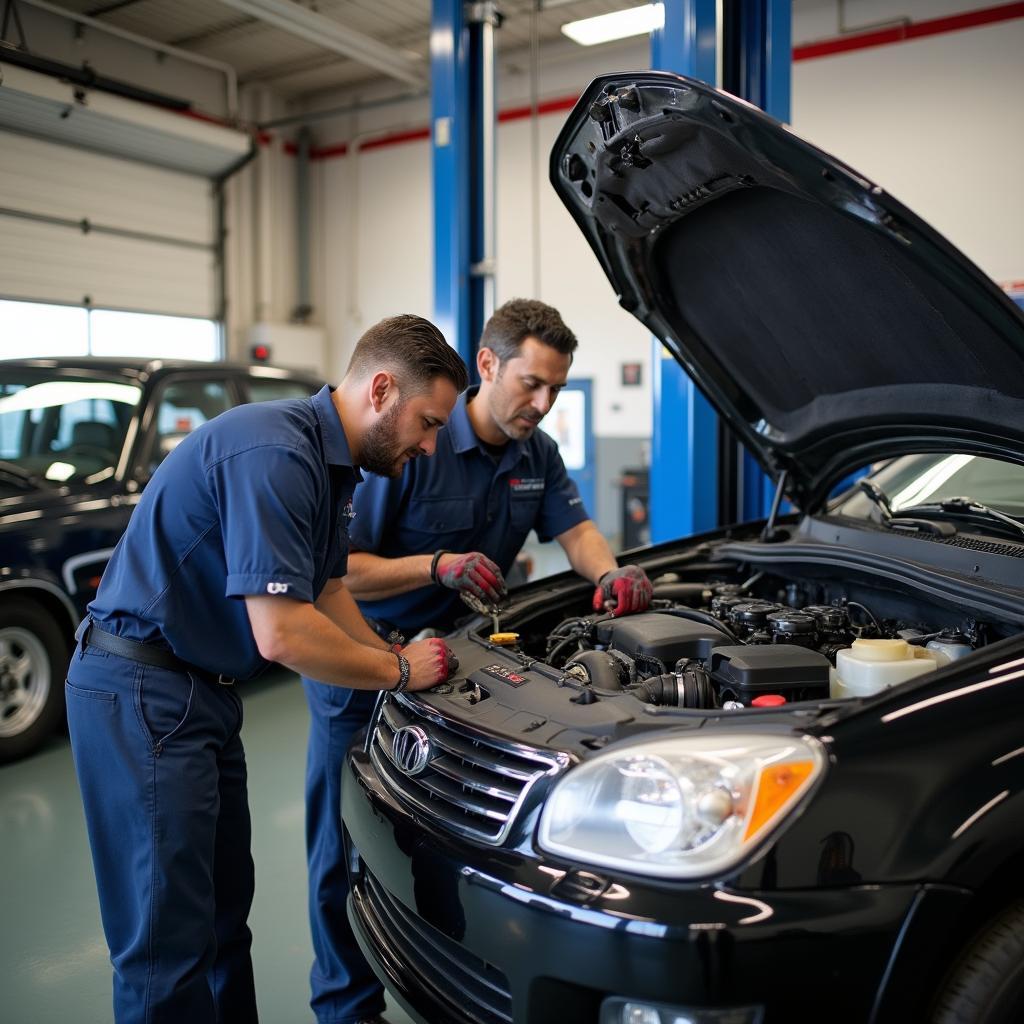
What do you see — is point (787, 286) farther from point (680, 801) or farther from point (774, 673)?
point (680, 801)

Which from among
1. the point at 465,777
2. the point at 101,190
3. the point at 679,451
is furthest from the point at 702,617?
the point at 101,190

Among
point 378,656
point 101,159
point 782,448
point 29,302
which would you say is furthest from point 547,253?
point 378,656

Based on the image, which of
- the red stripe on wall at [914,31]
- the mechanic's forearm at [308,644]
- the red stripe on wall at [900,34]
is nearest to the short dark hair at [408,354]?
the mechanic's forearm at [308,644]

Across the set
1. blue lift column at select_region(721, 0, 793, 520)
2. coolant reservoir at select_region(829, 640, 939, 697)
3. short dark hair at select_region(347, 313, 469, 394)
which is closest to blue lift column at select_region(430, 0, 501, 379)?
blue lift column at select_region(721, 0, 793, 520)

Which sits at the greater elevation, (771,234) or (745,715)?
(771,234)

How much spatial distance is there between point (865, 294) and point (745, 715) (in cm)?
96

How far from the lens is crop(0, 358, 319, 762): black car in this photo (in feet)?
11.4

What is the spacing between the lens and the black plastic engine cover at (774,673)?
156 cm

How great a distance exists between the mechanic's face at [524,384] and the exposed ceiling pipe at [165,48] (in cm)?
687

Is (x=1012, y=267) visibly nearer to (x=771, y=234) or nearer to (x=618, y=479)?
(x=618, y=479)

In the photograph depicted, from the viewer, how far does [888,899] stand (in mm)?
1133

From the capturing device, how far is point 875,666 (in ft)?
5.13

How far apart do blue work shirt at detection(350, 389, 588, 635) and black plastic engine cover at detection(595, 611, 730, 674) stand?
1.79 ft

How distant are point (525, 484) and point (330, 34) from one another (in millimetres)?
7051
